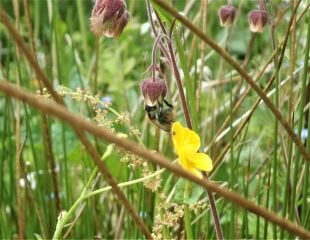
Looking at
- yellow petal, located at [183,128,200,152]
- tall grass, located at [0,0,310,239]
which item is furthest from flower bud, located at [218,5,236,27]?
yellow petal, located at [183,128,200,152]

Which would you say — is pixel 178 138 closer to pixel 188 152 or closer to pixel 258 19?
pixel 188 152

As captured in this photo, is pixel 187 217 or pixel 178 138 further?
pixel 187 217

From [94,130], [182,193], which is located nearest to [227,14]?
[182,193]

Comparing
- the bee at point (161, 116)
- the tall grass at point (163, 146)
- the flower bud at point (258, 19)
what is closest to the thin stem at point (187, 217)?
the tall grass at point (163, 146)

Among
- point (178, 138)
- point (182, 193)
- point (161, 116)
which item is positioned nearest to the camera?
point (178, 138)

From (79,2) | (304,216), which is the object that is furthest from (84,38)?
(304,216)

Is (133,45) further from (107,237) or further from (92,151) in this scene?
(92,151)
